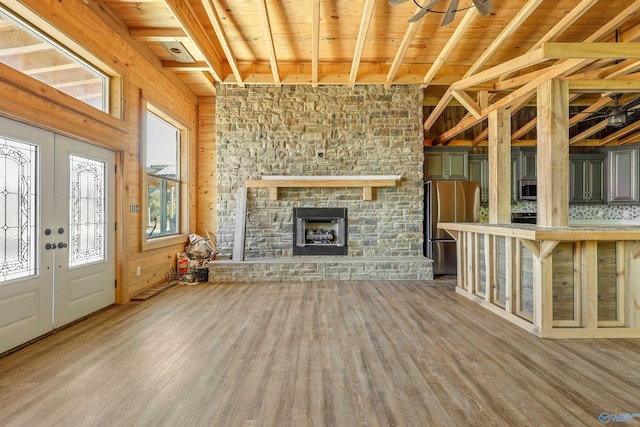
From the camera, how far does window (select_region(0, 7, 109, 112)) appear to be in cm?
247

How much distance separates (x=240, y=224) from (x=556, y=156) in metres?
4.52

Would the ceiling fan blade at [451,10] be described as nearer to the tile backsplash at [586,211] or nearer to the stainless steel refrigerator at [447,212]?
the stainless steel refrigerator at [447,212]

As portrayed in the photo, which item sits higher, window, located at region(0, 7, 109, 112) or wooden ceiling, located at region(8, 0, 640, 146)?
wooden ceiling, located at region(8, 0, 640, 146)

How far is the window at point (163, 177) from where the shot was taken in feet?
15.0

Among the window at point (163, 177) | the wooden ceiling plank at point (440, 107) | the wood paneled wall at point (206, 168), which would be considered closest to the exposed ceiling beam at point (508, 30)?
the wooden ceiling plank at point (440, 107)

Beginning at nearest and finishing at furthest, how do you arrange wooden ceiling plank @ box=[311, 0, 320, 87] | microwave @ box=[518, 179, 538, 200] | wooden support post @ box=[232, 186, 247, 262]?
wooden ceiling plank @ box=[311, 0, 320, 87] < wooden support post @ box=[232, 186, 247, 262] < microwave @ box=[518, 179, 538, 200]

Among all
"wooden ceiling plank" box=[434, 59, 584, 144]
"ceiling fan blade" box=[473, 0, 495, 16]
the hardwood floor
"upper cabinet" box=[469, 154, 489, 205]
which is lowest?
the hardwood floor

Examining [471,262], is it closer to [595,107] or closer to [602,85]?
[602,85]

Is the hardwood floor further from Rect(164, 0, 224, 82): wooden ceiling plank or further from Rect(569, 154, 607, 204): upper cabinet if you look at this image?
Rect(569, 154, 607, 204): upper cabinet

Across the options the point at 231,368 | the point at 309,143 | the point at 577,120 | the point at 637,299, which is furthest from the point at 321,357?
the point at 577,120

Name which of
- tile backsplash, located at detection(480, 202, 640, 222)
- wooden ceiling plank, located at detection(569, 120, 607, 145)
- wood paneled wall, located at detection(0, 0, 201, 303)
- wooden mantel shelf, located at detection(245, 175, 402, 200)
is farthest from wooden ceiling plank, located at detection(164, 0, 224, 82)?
wooden ceiling plank, located at detection(569, 120, 607, 145)

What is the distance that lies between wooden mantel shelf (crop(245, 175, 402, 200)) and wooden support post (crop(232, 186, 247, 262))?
0.80ft

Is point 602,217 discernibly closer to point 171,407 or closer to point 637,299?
point 637,299

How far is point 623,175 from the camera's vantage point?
5.80m
